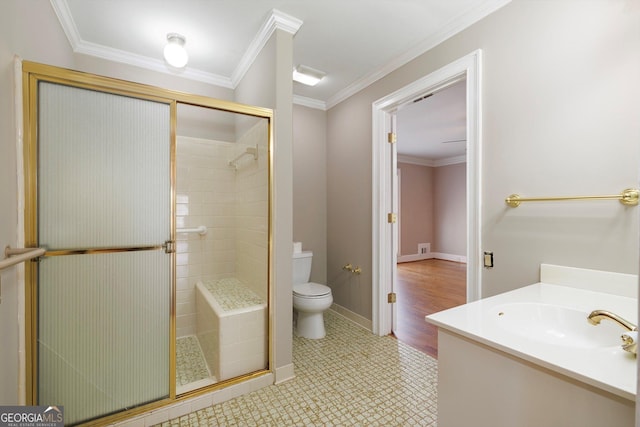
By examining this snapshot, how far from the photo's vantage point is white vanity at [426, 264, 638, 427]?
26.1 inches

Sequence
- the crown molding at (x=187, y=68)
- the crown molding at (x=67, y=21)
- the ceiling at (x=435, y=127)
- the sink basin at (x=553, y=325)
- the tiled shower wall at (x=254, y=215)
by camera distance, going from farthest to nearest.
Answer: the ceiling at (x=435, y=127)
the tiled shower wall at (x=254, y=215)
the crown molding at (x=187, y=68)
the crown molding at (x=67, y=21)
the sink basin at (x=553, y=325)

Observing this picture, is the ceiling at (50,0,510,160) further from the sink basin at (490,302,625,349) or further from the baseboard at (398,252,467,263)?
the baseboard at (398,252,467,263)

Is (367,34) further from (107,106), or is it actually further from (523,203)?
(107,106)

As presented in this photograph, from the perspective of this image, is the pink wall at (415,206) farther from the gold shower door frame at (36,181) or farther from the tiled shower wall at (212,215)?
the gold shower door frame at (36,181)

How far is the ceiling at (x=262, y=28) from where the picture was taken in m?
1.78

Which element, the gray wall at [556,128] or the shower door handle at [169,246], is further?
the shower door handle at [169,246]

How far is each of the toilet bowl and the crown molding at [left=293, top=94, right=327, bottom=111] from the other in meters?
2.05

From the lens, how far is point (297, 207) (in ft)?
10.3

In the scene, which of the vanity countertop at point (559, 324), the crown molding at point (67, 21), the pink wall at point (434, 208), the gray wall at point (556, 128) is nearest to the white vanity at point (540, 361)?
the vanity countertop at point (559, 324)

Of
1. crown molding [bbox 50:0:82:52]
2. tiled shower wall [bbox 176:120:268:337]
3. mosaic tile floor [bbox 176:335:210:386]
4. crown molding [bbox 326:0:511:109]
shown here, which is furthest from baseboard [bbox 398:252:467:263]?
crown molding [bbox 50:0:82:52]

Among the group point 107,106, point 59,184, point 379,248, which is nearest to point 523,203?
point 379,248

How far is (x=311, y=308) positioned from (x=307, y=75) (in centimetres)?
211

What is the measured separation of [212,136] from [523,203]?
8.62 ft

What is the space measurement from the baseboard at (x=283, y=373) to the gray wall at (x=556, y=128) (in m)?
1.43
